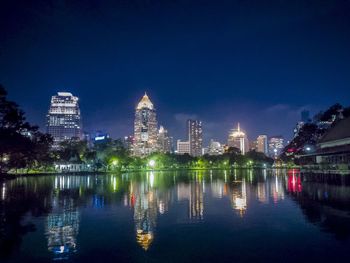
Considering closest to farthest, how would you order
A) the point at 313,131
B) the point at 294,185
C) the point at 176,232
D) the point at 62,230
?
the point at 176,232 < the point at 62,230 < the point at 294,185 < the point at 313,131

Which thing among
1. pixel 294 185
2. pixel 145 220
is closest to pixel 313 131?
pixel 294 185

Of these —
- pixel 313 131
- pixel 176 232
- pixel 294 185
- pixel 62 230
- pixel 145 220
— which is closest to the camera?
pixel 176 232

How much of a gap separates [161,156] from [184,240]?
178 meters

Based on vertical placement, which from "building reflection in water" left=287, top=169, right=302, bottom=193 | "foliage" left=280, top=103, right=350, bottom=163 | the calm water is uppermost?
"foliage" left=280, top=103, right=350, bottom=163

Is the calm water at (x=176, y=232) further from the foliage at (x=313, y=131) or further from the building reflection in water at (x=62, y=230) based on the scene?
the foliage at (x=313, y=131)

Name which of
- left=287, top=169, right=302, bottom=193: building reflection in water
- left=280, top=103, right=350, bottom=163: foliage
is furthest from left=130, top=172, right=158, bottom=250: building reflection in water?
left=280, top=103, right=350, bottom=163: foliage

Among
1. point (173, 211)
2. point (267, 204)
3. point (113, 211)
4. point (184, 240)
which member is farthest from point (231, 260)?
point (267, 204)

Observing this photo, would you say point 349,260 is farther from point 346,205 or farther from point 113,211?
point 113,211

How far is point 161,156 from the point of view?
19362cm

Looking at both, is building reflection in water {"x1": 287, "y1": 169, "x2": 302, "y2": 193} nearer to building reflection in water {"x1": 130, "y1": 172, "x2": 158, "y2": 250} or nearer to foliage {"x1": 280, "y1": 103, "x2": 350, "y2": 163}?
building reflection in water {"x1": 130, "y1": 172, "x2": 158, "y2": 250}

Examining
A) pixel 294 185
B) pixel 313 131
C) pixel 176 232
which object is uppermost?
pixel 313 131

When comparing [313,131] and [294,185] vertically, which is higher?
[313,131]

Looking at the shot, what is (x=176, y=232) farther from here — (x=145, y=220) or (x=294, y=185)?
(x=294, y=185)

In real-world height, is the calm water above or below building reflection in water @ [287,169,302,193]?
below
